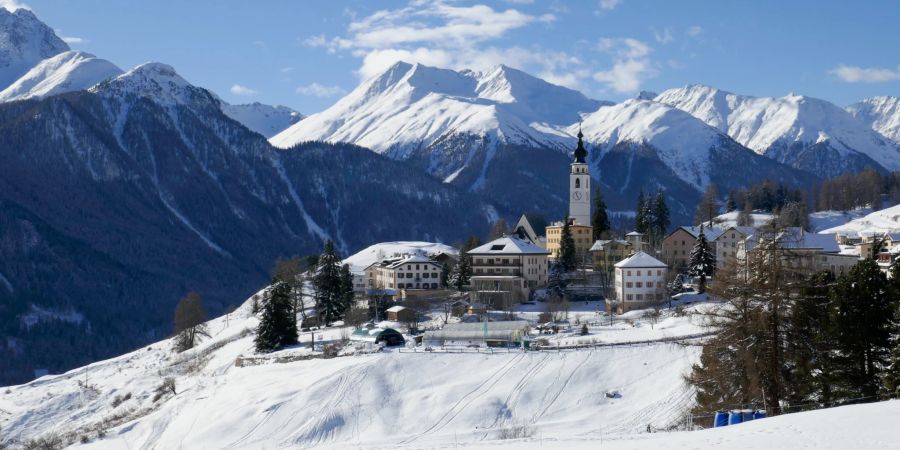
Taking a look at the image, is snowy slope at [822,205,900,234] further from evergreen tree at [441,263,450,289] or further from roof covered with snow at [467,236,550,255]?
evergreen tree at [441,263,450,289]

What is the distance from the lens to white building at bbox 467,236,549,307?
83.6 metres

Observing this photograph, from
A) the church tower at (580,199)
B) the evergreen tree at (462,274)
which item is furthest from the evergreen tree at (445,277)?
the church tower at (580,199)

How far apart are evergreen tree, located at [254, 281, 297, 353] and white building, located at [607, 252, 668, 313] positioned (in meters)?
25.3

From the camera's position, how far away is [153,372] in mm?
75188

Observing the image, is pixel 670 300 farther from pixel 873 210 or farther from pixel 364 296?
pixel 873 210

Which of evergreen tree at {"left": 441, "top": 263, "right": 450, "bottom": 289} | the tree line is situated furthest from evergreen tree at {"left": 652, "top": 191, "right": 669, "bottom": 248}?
the tree line

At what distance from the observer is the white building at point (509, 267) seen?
274 ft

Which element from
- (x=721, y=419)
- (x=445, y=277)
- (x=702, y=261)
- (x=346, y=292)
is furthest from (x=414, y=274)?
(x=721, y=419)

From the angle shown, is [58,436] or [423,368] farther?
[58,436]

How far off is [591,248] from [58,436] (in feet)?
181

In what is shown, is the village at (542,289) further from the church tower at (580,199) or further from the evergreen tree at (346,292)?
the church tower at (580,199)

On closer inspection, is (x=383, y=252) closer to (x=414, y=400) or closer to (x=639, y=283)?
(x=639, y=283)

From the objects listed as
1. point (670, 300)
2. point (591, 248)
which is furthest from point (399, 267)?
point (670, 300)

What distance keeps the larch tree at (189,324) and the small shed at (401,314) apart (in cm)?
2333
